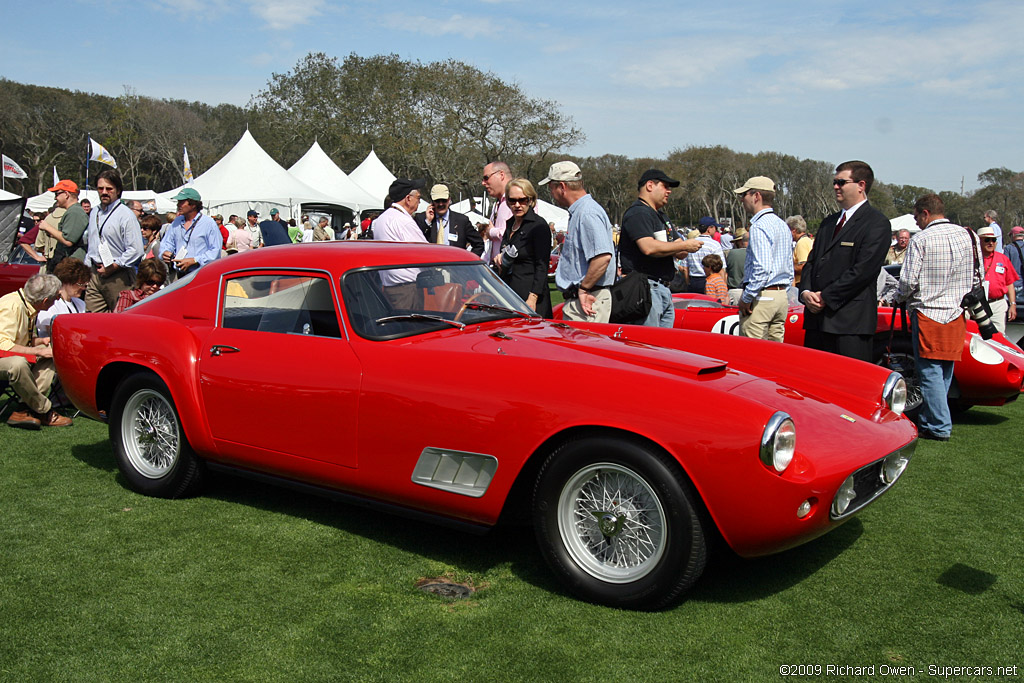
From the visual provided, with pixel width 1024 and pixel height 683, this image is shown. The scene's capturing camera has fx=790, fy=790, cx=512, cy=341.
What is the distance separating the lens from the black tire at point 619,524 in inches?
118

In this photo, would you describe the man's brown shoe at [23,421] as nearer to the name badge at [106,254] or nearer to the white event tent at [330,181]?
the name badge at [106,254]

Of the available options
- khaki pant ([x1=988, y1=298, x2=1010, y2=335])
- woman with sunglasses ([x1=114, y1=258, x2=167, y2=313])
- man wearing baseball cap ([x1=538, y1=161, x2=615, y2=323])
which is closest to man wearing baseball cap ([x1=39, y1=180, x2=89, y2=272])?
woman with sunglasses ([x1=114, y1=258, x2=167, y2=313])

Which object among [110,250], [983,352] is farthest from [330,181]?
[983,352]

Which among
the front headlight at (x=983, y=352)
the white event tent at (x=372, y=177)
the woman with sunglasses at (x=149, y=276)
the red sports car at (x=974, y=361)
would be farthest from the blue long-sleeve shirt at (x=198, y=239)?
the white event tent at (x=372, y=177)

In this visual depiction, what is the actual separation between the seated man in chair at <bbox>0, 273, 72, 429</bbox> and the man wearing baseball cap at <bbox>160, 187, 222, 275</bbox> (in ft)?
7.76

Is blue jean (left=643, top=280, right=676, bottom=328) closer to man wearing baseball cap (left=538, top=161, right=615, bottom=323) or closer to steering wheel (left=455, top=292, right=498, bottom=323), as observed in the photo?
man wearing baseball cap (left=538, top=161, right=615, bottom=323)

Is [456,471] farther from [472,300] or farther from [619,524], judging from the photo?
[472,300]

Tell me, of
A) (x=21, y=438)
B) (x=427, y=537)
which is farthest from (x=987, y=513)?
(x=21, y=438)

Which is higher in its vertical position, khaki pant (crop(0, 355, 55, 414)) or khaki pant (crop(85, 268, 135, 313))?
khaki pant (crop(85, 268, 135, 313))

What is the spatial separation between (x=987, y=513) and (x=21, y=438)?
6571mm

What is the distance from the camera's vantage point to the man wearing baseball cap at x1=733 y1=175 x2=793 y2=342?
253 inches

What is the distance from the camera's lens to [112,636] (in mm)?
2979

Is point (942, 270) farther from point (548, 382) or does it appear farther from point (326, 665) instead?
point (326, 665)

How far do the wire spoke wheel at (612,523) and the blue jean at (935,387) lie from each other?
4.14m
